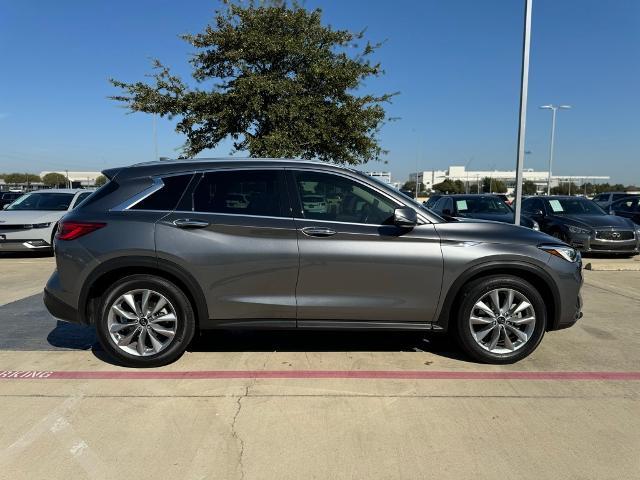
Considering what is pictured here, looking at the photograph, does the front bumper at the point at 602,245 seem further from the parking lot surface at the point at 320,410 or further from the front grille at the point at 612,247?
the parking lot surface at the point at 320,410

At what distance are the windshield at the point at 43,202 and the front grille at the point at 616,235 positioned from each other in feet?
42.4

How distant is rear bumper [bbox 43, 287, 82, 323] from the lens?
435 cm

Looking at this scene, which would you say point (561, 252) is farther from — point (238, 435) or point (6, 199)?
point (6, 199)

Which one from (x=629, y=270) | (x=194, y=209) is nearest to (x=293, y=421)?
(x=194, y=209)

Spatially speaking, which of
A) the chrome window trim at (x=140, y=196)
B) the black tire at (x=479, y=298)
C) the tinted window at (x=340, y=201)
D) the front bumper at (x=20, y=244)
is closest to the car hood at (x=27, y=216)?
the front bumper at (x=20, y=244)

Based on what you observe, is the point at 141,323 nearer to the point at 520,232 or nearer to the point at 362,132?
the point at 520,232

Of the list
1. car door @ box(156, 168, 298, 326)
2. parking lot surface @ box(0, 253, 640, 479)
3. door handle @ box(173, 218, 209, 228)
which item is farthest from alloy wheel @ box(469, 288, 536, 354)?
door handle @ box(173, 218, 209, 228)

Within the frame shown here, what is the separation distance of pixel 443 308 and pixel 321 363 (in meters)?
1.19

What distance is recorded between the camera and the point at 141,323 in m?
4.33

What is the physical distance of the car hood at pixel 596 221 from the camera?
1194 centimetres

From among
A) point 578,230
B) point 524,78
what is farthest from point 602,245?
point 524,78

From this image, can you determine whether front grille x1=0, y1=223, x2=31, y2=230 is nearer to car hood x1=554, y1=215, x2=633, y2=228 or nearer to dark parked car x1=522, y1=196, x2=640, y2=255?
dark parked car x1=522, y1=196, x2=640, y2=255

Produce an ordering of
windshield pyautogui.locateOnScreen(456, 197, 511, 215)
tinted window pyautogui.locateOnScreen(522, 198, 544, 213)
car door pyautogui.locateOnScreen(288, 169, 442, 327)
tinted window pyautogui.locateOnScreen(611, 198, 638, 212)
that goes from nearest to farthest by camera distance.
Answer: car door pyautogui.locateOnScreen(288, 169, 442, 327)
windshield pyautogui.locateOnScreen(456, 197, 511, 215)
tinted window pyautogui.locateOnScreen(522, 198, 544, 213)
tinted window pyautogui.locateOnScreen(611, 198, 638, 212)

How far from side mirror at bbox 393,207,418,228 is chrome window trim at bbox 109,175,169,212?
6.74 ft
